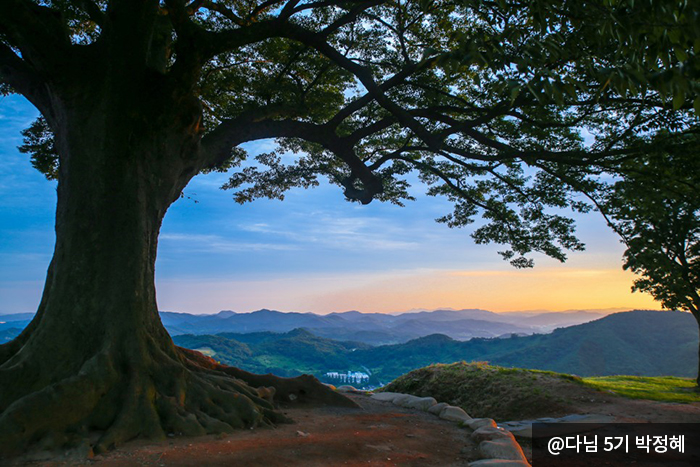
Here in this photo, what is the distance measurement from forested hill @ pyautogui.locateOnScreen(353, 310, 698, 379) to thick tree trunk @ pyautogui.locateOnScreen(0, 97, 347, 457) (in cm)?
3765

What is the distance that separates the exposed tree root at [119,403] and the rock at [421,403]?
9.87ft

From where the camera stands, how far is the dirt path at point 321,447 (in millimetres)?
Result: 4047

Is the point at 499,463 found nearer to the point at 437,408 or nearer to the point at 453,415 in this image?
the point at 453,415

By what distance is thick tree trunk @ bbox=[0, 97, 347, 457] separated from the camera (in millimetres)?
4570

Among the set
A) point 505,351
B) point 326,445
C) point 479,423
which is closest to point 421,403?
point 479,423

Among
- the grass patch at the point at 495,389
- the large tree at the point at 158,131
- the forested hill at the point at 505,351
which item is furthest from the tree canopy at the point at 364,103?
the forested hill at the point at 505,351

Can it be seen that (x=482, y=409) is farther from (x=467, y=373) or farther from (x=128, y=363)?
(x=128, y=363)

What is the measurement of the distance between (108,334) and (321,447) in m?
A: 3.08

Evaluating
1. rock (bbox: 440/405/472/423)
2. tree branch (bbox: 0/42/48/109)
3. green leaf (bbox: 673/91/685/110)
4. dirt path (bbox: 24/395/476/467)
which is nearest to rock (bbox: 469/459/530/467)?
dirt path (bbox: 24/395/476/467)

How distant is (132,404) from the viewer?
4.86 metres

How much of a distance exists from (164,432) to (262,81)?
818cm

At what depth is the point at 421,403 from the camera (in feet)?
26.0

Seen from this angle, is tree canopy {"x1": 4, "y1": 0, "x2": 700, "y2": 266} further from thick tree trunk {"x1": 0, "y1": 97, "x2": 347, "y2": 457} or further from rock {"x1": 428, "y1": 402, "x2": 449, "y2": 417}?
rock {"x1": 428, "y1": 402, "x2": 449, "y2": 417}

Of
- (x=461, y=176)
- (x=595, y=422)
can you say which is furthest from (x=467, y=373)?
(x=461, y=176)
